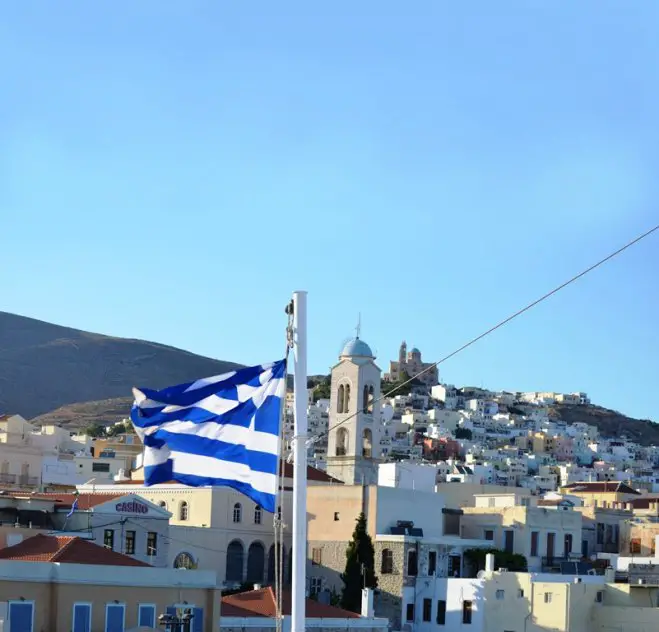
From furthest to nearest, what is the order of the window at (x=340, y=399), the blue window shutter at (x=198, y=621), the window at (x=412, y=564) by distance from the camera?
1. the window at (x=340, y=399)
2. the window at (x=412, y=564)
3. the blue window shutter at (x=198, y=621)

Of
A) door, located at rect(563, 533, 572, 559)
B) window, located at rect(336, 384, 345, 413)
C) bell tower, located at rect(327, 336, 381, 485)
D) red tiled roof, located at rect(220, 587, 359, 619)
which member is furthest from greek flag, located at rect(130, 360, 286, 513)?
window, located at rect(336, 384, 345, 413)

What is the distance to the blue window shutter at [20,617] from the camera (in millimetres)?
30781

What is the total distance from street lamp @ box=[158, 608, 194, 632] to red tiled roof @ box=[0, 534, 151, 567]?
2.10m

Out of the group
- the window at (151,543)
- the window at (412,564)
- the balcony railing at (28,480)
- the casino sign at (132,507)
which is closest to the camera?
the casino sign at (132,507)

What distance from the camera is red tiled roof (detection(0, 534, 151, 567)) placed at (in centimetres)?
3378

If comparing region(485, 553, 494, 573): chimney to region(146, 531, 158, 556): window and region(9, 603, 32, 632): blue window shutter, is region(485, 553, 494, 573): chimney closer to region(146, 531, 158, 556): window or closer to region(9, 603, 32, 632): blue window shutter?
region(146, 531, 158, 556): window

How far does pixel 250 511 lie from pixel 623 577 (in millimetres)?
16909

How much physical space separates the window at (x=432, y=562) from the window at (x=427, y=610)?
251 centimetres

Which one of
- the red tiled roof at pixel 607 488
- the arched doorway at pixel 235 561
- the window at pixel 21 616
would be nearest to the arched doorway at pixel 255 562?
the arched doorway at pixel 235 561

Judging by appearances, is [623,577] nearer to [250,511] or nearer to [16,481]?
[250,511]

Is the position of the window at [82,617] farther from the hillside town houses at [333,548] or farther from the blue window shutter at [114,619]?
the blue window shutter at [114,619]

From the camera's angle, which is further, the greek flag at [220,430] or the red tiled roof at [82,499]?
the red tiled roof at [82,499]

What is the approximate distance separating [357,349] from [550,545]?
18.0 m

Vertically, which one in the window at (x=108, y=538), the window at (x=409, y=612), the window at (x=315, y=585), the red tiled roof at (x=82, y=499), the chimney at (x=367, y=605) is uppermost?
the red tiled roof at (x=82, y=499)
